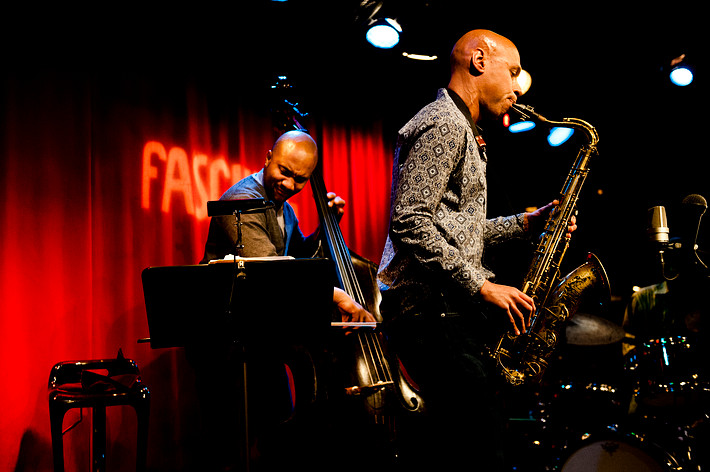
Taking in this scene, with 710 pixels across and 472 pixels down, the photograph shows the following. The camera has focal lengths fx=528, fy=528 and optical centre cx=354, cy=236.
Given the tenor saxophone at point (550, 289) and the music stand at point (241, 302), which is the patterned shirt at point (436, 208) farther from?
the tenor saxophone at point (550, 289)

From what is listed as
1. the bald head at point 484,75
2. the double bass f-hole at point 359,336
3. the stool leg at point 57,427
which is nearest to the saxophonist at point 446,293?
the bald head at point 484,75

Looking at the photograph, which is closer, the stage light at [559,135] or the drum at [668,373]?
the drum at [668,373]

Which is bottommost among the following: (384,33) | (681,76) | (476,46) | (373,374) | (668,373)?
(668,373)

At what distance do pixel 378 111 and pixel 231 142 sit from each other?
185 cm

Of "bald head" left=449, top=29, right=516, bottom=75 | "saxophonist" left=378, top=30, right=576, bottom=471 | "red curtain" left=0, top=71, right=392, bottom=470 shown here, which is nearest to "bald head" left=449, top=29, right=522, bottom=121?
"bald head" left=449, top=29, right=516, bottom=75

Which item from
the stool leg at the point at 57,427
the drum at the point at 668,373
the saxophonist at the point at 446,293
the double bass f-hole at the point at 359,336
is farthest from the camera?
the drum at the point at 668,373

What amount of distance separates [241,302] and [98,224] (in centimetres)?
213

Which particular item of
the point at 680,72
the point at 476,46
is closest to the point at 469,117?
the point at 476,46

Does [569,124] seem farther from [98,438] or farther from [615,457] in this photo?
[98,438]

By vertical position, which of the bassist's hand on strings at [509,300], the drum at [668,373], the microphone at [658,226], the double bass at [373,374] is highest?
the microphone at [658,226]

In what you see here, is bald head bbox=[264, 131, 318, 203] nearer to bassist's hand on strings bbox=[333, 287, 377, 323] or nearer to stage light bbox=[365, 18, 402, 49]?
bassist's hand on strings bbox=[333, 287, 377, 323]

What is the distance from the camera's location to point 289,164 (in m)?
3.27

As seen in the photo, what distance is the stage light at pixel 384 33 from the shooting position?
4441 millimetres

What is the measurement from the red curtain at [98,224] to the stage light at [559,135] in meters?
3.36
